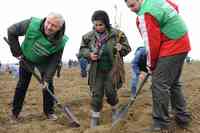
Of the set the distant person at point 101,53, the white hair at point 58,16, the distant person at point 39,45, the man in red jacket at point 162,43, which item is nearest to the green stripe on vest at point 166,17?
the man in red jacket at point 162,43

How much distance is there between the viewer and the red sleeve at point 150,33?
4.87m

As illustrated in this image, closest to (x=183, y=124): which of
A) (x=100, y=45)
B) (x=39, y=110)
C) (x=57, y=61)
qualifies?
(x=100, y=45)

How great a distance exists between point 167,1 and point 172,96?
49.2 inches

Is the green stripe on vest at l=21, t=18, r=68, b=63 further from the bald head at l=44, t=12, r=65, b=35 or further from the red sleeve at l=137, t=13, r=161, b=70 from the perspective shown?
the red sleeve at l=137, t=13, r=161, b=70

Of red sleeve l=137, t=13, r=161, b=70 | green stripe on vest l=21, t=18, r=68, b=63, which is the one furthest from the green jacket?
red sleeve l=137, t=13, r=161, b=70

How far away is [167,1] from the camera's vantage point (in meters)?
5.09

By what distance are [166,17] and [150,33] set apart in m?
0.28

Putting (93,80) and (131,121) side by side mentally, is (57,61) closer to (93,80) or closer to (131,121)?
(93,80)

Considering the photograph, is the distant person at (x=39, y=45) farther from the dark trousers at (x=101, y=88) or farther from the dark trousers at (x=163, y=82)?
the dark trousers at (x=163, y=82)

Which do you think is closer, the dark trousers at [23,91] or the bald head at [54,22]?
the bald head at [54,22]

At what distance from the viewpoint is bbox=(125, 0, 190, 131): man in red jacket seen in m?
4.91

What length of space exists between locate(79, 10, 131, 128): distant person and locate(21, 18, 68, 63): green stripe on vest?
572mm

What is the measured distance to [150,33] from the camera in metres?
4.89

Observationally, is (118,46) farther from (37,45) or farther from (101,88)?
(37,45)
